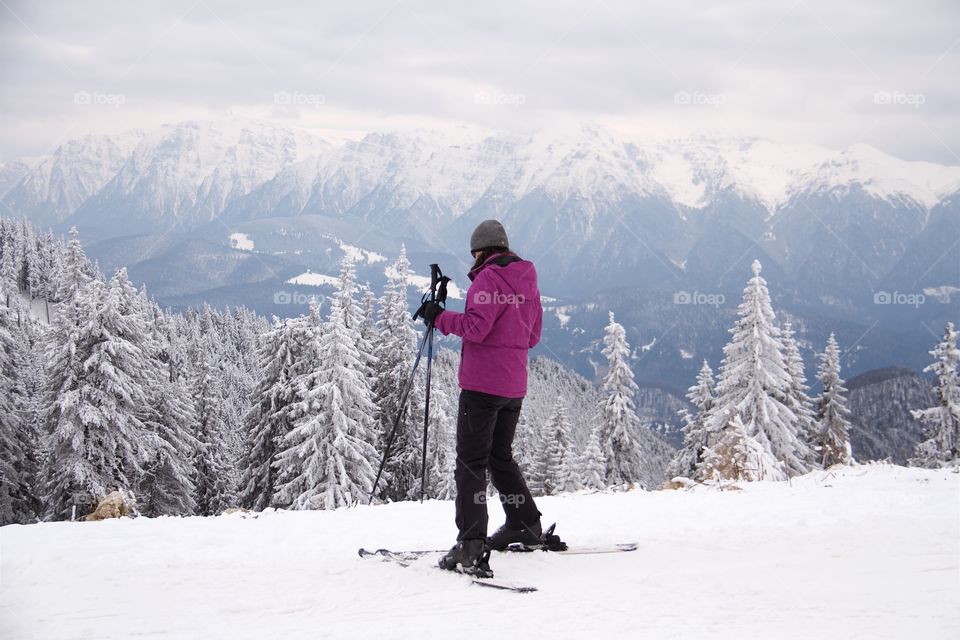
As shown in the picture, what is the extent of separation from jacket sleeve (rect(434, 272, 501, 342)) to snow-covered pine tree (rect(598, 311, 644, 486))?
28316 mm

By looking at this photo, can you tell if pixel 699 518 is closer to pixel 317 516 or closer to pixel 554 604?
pixel 554 604

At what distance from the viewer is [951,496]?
7543 millimetres

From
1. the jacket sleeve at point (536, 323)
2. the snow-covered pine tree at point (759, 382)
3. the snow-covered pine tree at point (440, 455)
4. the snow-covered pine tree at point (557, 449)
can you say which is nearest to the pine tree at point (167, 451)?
the snow-covered pine tree at point (440, 455)

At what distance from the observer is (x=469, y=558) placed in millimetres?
5145

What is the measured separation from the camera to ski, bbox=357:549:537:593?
15.6 ft

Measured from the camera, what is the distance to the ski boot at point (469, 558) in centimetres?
512

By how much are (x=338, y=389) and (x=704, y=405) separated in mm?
18792

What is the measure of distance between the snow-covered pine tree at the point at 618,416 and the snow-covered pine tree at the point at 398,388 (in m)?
10.6

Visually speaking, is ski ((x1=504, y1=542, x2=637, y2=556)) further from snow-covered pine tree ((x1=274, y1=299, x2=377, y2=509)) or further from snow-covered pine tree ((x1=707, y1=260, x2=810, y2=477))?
snow-covered pine tree ((x1=707, y1=260, x2=810, y2=477))

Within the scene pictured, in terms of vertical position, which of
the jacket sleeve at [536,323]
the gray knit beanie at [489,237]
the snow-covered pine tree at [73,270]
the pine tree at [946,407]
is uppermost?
the snow-covered pine tree at [73,270]

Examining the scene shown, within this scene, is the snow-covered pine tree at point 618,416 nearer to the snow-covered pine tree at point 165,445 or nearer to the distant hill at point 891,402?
Answer: the snow-covered pine tree at point 165,445

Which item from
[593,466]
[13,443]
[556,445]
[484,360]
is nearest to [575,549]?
[484,360]

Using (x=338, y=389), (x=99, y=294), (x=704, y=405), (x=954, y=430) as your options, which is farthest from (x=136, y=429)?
(x=954, y=430)

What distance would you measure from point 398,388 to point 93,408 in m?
11.1
